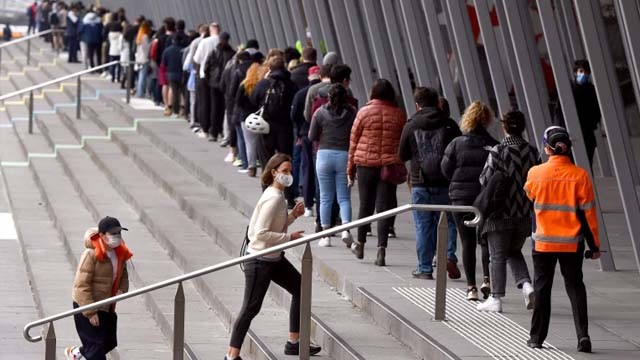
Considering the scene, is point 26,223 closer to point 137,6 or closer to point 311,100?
point 311,100

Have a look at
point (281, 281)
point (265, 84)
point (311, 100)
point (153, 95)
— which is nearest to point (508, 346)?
point (281, 281)

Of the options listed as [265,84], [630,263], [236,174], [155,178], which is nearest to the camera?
[630,263]

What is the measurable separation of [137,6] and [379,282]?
36641 millimetres

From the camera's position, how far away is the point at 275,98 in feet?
57.6

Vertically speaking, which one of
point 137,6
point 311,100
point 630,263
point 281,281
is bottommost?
point 630,263

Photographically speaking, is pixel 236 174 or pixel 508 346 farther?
pixel 236 174

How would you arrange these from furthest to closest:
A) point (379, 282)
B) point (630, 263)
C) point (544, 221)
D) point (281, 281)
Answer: point (630, 263) → point (379, 282) → point (281, 281) → point (544, 221)

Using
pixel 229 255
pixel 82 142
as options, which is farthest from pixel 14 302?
pixel 82 142

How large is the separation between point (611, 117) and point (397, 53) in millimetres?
7631

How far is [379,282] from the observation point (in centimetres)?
Answer: 1284

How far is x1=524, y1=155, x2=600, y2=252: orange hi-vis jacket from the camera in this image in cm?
1031

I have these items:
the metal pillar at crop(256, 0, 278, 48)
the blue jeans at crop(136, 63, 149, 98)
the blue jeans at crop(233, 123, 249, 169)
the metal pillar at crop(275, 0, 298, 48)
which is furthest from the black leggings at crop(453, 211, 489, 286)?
the blue jeans at crop(136, 63, 149, 98)

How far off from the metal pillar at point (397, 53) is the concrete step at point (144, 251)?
388 centimetres

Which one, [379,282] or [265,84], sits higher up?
[265,84]
